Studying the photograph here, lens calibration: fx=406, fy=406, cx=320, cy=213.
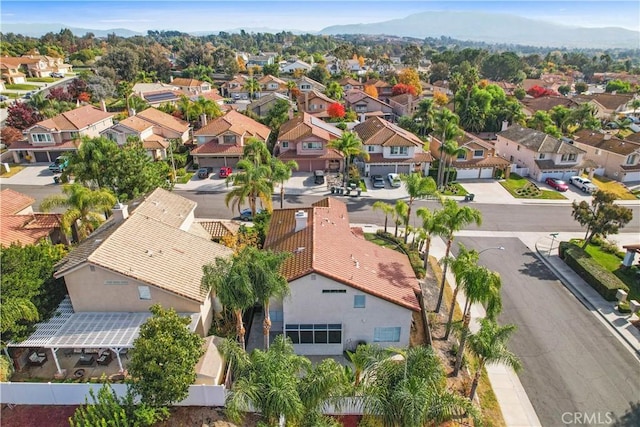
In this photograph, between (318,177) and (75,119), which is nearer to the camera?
(318,177)

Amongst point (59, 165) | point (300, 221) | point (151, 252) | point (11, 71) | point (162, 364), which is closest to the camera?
point (162, 364)

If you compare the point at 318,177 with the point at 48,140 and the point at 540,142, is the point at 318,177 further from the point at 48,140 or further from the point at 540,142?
the point at 48,140

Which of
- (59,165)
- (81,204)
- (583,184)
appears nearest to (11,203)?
(81,204)

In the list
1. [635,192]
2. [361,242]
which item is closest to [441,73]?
[635,192]

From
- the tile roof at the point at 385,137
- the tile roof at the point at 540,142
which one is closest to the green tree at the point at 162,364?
the tile roof at the point at 385,137

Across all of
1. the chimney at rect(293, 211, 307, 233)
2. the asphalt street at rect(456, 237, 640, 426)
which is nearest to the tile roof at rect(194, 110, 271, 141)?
the chimney at rect(293, 211, 307, 233)

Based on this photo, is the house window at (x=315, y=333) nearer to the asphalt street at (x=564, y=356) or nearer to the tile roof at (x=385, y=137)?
the asphalt street at (x=564, y=356)
